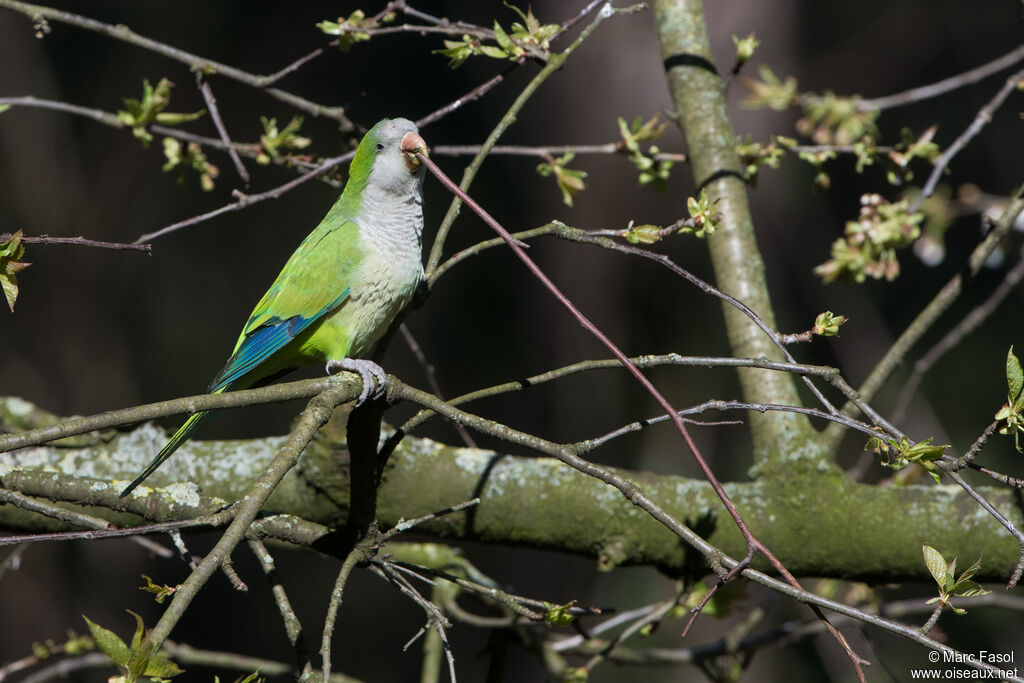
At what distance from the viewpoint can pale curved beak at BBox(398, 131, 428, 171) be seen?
185 centimetres

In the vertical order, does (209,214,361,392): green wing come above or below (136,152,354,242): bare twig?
below

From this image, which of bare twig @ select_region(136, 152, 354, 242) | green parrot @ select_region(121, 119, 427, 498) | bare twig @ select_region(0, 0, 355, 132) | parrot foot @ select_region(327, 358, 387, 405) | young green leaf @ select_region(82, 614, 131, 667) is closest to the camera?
young green leaf @ select_region(82, 614, 131, 667)

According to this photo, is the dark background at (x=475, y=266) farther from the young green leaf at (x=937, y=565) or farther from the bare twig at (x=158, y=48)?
the young green leaf at (x=937, y=565)

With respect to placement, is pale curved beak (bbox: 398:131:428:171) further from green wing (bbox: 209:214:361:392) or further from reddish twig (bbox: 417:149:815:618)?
reddish twig (bbox: 417:149:815:618)

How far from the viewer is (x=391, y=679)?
A: 5.54 meters

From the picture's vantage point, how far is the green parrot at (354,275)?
6.48 ft

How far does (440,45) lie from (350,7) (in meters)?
0.98

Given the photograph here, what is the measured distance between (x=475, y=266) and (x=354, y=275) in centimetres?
453

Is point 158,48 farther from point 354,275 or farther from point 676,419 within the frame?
point 676,419

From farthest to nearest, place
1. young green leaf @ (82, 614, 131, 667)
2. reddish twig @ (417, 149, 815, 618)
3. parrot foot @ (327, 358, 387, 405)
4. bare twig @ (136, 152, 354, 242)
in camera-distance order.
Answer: bare twig @ (136, 152, 354, 242)
parrot foot @ (327, 358, 387, 405)
reddish twig @ (417, 149, 815, 618)
young green leaf @ (82, 614, 131, 667)

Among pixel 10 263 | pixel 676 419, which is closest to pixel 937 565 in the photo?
pixel 676 419

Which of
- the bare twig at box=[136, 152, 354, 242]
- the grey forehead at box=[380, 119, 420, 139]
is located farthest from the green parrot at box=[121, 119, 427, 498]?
the bare twig at box=[136, 152, 354, 242]

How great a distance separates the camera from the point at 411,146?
1.88 metres

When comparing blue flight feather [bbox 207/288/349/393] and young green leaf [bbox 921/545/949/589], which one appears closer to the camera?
young green leaf [bbox 921/545/949/589]
